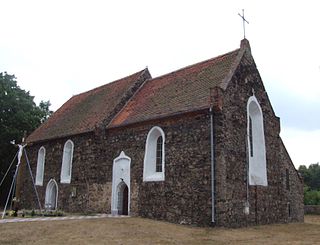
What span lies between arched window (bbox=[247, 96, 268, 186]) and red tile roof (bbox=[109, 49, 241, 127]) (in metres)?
2.47

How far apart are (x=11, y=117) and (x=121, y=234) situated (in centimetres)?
2221

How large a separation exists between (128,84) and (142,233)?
13.8 m

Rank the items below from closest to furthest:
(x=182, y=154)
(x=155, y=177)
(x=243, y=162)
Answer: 1. (x=182, y=154)
2. (x=243, y=162)
3. (x=155, y=177)

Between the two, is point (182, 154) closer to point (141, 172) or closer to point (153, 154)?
point (153, 154)

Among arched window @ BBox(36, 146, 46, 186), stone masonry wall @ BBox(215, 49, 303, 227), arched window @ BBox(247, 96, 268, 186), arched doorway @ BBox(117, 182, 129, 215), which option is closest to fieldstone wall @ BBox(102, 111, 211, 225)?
stone masonry wall @ BBox(215, 49, 303, 227)

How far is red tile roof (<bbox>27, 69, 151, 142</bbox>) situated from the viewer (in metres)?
22.7

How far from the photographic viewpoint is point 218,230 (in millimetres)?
14547

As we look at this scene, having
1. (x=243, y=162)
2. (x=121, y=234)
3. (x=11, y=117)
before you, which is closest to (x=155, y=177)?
(x=243, y=162)

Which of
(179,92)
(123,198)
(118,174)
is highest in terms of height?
(179,92)

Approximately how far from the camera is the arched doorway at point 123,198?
19.8m

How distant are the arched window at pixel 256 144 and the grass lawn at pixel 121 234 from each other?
4.83m

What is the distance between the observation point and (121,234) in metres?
12.5

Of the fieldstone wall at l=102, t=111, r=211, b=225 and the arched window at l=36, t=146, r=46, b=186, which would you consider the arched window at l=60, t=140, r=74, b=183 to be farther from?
the fieldstone wall at l=102, t=111, r=211, b=225

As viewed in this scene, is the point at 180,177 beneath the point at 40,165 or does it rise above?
beneath
